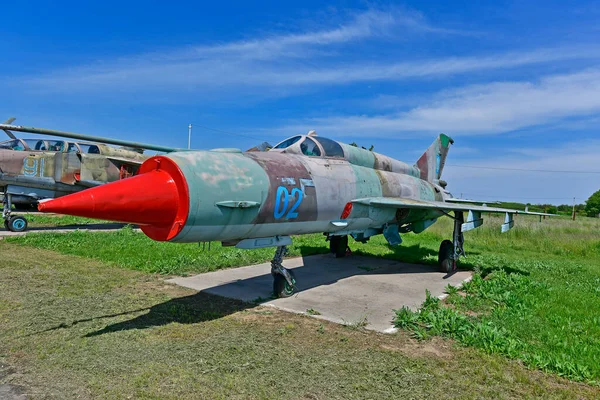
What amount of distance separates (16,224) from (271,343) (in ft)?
46.7

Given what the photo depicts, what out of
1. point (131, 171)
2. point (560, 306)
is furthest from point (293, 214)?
point (131, 171)

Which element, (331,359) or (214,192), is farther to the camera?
(214,192)

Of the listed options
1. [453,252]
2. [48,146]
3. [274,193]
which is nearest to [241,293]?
[274,193]

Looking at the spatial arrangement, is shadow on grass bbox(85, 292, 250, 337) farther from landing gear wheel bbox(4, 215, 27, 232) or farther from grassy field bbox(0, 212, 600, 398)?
landing gear wheel bbox(4, 215, 27, 232)

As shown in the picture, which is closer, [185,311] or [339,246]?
[185,311]

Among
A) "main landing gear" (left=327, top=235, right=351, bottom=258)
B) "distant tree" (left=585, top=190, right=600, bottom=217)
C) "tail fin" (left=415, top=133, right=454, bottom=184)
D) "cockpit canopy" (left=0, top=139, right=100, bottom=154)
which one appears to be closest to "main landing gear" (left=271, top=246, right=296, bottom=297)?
"main landing gear" (left=327, top=235, right=351, bottom=258)

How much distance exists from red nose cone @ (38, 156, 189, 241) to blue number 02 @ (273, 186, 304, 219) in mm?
1545

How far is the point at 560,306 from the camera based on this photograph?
6996 millimetres

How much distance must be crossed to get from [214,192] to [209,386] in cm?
233

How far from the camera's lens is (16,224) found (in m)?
15.3

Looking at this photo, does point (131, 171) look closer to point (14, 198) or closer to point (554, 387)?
point (14, 198)

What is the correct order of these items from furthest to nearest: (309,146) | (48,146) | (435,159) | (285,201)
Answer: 1. (48,146)
2. (435,159)
3. (309,146)
4. (285,201)

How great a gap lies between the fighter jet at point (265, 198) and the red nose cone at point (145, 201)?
0.01 metres

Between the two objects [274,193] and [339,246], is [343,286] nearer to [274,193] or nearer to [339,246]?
[274,193]
